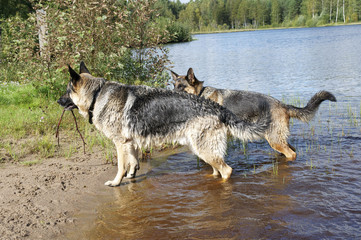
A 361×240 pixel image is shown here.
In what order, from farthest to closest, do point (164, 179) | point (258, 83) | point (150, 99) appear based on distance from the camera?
1. point (258, 83)
2. point (164, 179)
3. point (150, 99)

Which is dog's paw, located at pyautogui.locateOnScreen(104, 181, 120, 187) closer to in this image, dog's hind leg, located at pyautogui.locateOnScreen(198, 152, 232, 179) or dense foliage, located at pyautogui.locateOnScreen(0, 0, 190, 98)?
dog's hind leg, located at pyautogui.locateOnScreen(198, 152, 232, 179)

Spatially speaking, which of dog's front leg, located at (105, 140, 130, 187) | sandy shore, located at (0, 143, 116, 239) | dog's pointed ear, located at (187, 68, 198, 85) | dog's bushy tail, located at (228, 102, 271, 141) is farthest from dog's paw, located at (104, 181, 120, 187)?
dog's pointed ear, located at (187, 68, 198, 85)

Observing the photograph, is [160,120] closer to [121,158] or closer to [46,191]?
[121,158]

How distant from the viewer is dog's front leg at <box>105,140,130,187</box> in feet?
18.1

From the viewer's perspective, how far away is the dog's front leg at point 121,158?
5.51 metres

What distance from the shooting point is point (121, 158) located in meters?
5.57

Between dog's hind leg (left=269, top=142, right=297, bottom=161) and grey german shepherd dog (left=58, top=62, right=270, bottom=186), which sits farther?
dog's hind leg (left=269, top=142, right=297, bottom=161)

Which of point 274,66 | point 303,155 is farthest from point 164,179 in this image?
point 274,66

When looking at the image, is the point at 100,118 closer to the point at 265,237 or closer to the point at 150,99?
the point at 150,99

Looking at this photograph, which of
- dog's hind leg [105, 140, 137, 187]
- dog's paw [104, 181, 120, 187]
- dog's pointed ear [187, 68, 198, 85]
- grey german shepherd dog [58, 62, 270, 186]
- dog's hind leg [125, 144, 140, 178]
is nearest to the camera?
grey german shepherd dog [58, 62, 270, 186]

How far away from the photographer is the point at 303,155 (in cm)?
692

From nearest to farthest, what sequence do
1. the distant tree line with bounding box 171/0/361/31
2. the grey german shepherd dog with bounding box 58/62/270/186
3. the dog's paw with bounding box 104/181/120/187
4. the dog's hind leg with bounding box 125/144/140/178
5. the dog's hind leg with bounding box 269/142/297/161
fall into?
the grey german shepherd dog with bounding box 58/62/270/186
the dog's paw with bounding box 104/181/120/187
the dog's hind leg with bounding box 125/144/140/178
the dog's hind leg with bounding box 269/142/297/161
the distant tree line with bounding box 171/0/361/31

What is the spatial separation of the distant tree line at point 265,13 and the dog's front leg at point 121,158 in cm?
8979

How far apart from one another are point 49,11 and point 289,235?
9011 mm
